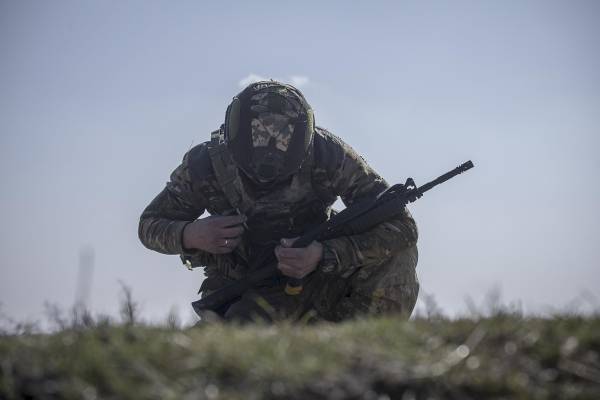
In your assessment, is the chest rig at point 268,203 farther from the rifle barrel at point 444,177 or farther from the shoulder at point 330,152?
the rifle barrel at point 444,177

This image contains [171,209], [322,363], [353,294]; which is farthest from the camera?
[171,209]

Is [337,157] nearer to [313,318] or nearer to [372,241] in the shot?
[372,241]

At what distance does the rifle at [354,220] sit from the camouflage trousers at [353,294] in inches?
5.2

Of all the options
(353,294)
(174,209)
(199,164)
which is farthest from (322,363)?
(174,209)

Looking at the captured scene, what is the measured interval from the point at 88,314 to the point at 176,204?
3.57 metres

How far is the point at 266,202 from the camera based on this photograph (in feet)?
27.1

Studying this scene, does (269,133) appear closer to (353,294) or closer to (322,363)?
(353,294)

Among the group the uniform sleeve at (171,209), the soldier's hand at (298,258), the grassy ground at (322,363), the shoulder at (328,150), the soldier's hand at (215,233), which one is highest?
the shoulder at (328,150)

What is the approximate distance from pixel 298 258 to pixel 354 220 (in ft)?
2.47

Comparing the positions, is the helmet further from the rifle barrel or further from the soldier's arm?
the rifle barrel

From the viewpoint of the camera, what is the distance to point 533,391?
144 inches

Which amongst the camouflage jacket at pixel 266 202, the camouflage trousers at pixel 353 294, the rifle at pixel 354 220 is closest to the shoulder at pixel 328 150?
the camouflage jacket at pixel 266 202

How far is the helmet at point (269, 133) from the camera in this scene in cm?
786

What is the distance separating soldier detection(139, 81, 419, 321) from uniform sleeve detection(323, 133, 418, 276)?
Answer: 0.01 metres
